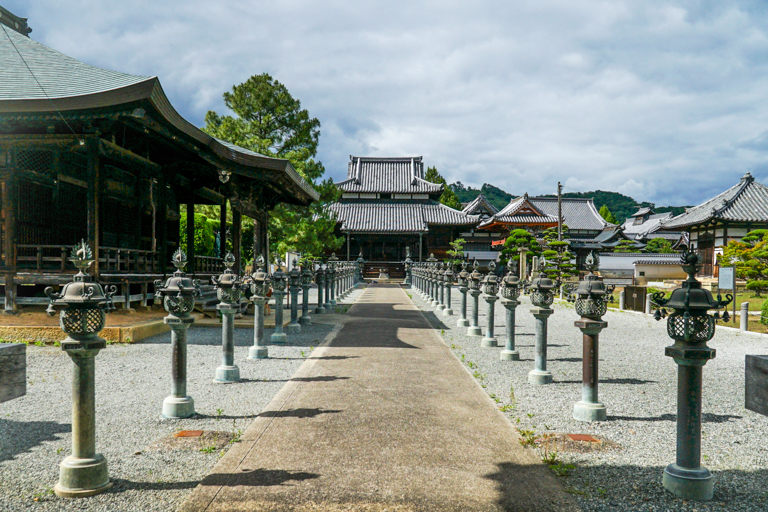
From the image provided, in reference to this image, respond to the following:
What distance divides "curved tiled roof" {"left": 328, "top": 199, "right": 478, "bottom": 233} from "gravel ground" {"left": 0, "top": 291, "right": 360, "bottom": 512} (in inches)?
1233

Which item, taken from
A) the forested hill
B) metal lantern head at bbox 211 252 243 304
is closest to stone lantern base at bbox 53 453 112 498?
metal lantern head at bbox 211 252 243 304

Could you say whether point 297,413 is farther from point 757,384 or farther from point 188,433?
point 757,384

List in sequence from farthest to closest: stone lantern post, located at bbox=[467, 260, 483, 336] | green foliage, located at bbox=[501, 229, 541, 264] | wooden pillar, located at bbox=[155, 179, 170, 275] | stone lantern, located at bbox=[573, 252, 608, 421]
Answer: green foliage, located at bbox=[501, 229, 541, 264] < wooden pillar, located at bbox=[155, 179, 170, 275] < stone lantern post, located at bbox=[467, 260, 483, 336] < stone lantern, located at bbox=[573, 252, 608, 421]

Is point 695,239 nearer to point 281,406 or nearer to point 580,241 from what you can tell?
point 580,241

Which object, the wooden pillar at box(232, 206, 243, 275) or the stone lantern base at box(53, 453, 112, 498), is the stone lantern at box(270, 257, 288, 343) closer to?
the wooden pillar at box(232, 206, 243, 275)

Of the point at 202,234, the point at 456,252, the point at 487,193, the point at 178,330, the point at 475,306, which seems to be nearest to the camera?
the point at 178,330

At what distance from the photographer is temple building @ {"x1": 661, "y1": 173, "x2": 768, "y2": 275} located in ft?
103

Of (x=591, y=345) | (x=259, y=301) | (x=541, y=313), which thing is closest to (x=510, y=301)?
(x=541, y=313)

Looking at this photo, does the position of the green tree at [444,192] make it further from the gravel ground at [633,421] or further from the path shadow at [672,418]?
the path shadow at [672,418]

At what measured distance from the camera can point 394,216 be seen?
4256 centimetres

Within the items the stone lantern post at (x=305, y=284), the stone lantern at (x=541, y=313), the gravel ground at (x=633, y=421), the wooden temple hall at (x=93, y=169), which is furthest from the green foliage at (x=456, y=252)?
the stone lantern at (x=541, y=313)

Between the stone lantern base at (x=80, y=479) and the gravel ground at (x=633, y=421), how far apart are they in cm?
304

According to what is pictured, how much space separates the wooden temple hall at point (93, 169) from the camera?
832cm

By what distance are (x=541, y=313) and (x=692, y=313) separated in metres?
A: 2.70
